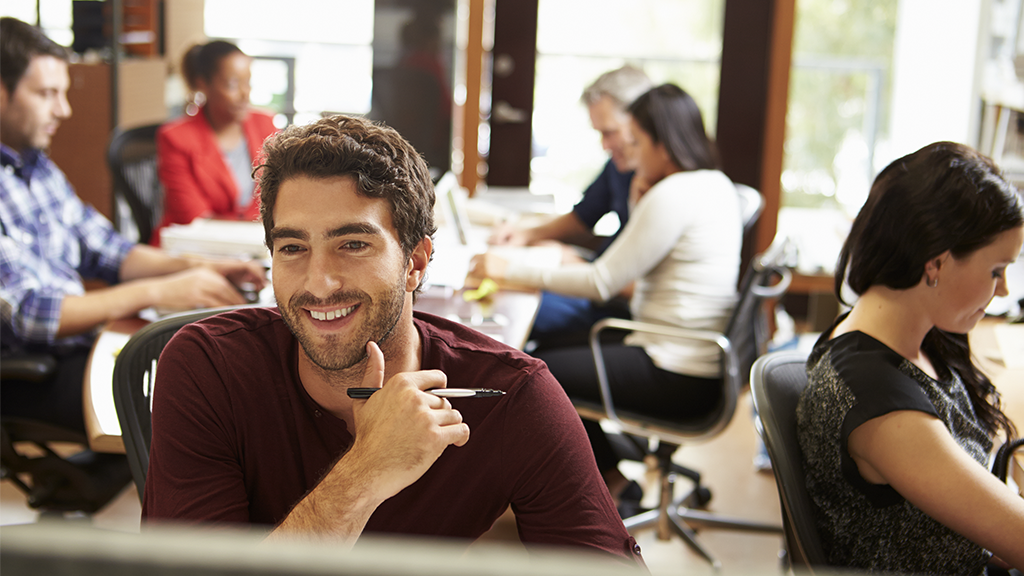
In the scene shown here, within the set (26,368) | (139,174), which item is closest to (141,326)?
(26,368)

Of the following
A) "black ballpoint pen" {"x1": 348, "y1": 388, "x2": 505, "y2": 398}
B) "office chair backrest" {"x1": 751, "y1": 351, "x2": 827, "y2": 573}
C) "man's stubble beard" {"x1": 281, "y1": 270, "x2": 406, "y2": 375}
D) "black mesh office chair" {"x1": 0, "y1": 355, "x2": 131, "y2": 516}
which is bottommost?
"black mesh office chair" {"x1": 0, "y1": 355, "x2": 131, "y2": 516}

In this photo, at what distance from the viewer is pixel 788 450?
121 cm

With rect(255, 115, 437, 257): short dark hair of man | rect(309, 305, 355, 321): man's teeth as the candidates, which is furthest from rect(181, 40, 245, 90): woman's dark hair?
rect(309, 305, 355, 321): man's teeth

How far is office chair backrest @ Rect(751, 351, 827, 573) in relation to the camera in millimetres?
1176

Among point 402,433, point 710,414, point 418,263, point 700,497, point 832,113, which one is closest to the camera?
point 402,433

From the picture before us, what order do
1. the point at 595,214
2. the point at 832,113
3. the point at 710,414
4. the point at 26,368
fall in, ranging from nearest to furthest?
the point at 26,368, the point at 710,414, the point at 595,214, the point at 832,113

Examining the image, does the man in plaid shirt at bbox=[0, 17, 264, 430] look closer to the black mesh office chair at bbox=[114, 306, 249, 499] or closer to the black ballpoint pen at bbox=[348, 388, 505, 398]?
the black mesh office chair at bbox=[114, 306, 249, 499]

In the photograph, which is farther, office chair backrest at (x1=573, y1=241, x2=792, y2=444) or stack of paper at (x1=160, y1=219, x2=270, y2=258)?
stack of paper at (x1=160, y1=219, x2=270, y2=258)

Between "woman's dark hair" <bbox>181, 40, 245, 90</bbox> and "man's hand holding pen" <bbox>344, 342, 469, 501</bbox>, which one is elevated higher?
"woman's dark hair" <bbox>181, 40, 245, 90</bbox>

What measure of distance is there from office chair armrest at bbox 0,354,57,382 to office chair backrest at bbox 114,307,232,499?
670mm

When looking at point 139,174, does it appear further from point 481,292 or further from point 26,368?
point 481,292

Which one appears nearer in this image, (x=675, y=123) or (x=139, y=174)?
(x=675, y=123)

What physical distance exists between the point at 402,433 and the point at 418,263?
31 centimetres

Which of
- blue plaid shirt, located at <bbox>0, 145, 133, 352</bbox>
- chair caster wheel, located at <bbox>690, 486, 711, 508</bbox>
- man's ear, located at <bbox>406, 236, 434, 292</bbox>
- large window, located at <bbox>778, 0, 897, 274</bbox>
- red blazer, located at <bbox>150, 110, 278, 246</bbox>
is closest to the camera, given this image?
man's ear, located at <bbox>406, 236, 434, 292</bbox>
